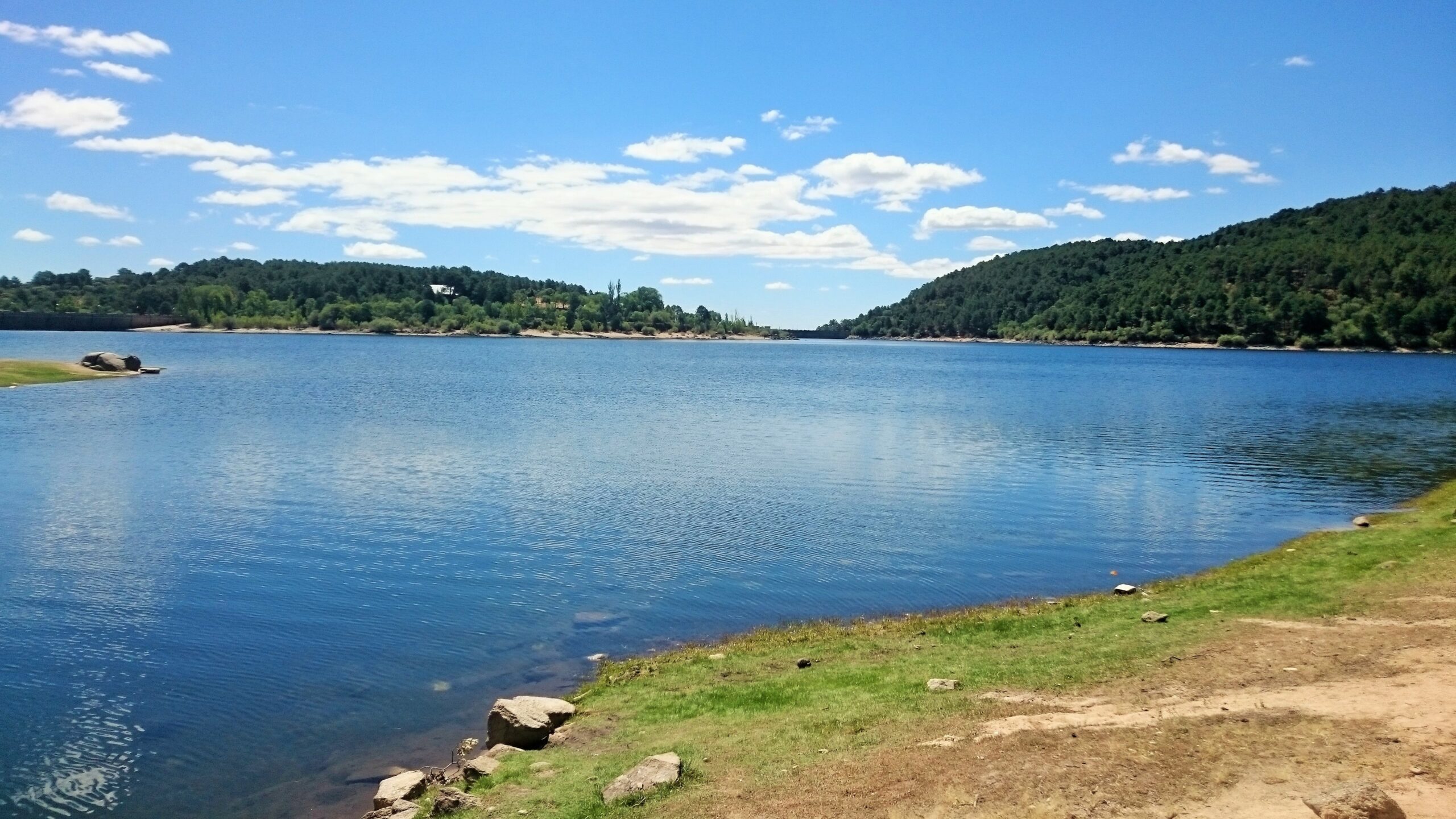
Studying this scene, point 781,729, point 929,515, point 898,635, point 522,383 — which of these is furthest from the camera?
point 522,383

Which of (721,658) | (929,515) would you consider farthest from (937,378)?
(721,658)

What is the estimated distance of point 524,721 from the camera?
566 inches

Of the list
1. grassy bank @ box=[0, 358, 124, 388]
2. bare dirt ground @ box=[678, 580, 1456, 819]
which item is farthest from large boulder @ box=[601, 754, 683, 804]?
grassy bank @ box=[0, 358, 124, 388]

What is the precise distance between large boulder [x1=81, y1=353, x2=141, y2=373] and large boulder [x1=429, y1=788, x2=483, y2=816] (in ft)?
343

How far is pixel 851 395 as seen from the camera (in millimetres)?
95875

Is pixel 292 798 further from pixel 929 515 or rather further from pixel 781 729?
pixel 929 515

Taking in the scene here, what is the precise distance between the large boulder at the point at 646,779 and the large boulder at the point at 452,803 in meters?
1.67

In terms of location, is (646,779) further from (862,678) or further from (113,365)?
(113,365)

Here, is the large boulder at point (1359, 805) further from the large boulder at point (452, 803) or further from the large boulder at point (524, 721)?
the large boulder at point (524, 721)

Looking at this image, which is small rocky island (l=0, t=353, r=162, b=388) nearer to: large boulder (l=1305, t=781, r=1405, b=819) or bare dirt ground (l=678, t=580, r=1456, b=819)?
bare dirt ground (l=678, t=580, r=1456, b=819)

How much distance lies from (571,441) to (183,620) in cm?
3252

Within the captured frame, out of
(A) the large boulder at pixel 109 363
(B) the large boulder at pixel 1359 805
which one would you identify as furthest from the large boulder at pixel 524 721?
(A) the large boulder at pixel 109 363

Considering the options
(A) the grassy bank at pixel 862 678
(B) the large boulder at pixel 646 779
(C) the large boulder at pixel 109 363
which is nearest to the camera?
(B) the large boulder at pixel 646 779

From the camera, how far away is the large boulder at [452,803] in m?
11.9
